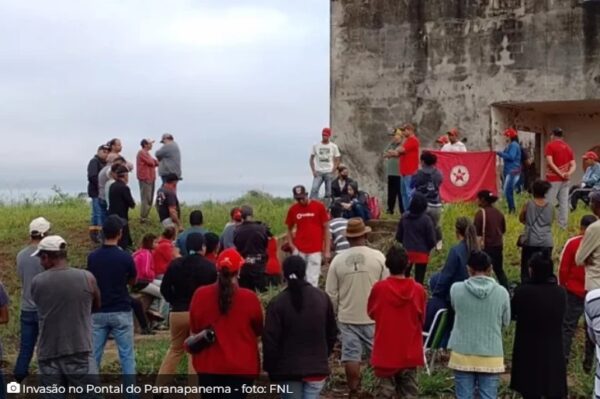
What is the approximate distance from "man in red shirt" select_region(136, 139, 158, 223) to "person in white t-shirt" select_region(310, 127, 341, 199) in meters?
2.88

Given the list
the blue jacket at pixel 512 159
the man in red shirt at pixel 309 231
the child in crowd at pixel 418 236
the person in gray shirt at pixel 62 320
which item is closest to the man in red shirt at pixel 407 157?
the blue jacket at pixel 512 159

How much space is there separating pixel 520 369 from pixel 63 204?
1716 centimetres

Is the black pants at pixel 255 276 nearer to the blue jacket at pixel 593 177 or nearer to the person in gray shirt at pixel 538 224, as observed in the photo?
the person in gray shirt at pixel 538 224

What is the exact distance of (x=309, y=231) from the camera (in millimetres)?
11672

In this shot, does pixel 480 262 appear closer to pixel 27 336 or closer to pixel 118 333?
pixel 118 333

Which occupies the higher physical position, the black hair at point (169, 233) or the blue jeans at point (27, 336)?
the black hair at point (169, 233)

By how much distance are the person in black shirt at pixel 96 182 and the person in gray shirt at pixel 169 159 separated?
108 centimetres

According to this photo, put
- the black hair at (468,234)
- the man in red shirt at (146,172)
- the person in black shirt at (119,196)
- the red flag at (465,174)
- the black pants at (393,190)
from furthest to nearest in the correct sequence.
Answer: the red flag at (465,174)
the black pants at (393,190)
the man in red shirt at (146,172)
the person in black shirt at (119,196)
the black hair at (468,234)

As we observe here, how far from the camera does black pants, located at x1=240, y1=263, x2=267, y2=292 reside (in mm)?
10764

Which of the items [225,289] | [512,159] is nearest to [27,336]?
[225,289]

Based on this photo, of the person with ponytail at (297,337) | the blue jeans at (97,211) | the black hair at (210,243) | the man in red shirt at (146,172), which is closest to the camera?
the person with ponytail at (297,337)

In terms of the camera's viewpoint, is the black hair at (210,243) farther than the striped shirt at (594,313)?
Yes

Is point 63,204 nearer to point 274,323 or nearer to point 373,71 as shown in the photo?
point 373,71

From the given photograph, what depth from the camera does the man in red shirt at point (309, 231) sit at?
459 inches
